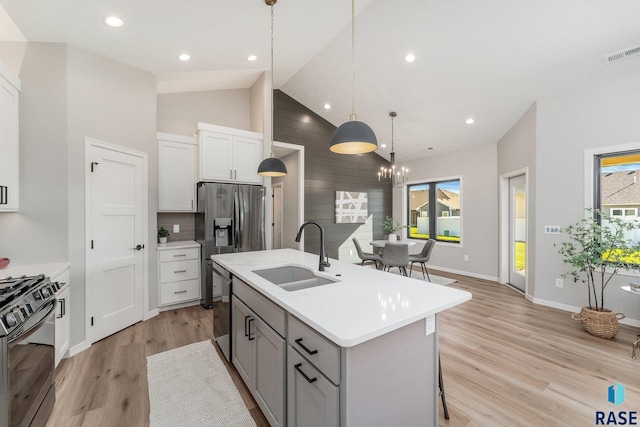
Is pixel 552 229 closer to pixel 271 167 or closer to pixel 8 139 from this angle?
pixel 271 167

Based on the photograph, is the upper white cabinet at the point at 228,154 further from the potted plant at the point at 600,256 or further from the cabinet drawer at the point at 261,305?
the potted plant at the point at 600,256

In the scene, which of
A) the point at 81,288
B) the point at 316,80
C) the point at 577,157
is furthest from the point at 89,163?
the point at 577,157

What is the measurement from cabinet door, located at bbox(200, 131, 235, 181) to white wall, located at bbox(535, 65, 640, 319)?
4557 millimetres

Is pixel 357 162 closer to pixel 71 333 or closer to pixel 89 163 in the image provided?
pixel 89 163

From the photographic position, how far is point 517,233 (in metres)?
4.93

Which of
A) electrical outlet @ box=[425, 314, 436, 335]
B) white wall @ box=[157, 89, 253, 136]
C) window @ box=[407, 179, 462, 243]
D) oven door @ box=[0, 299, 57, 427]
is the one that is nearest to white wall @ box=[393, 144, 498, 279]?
window @ box=[407, 179, 462, 243]

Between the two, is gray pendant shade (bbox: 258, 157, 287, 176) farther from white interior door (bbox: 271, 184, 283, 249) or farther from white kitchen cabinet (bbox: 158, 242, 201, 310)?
white interior door (bbox: 271, 184, 283, 249)

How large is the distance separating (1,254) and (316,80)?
4.72 meters

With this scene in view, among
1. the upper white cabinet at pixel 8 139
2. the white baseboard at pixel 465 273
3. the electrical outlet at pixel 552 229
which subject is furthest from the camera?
the white baseboard at pixel 465 273

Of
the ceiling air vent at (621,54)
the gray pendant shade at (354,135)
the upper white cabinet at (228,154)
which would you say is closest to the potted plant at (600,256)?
the ceiling air vent at (621,54)

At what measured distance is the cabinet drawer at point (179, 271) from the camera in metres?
3.73

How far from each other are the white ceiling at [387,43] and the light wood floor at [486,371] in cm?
302

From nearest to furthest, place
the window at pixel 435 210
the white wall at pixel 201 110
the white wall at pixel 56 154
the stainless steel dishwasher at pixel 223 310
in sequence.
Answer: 1. the stainless steel dishwasher at pixel 223 310
2. the white wall at pixel 56 154
3. the white wall at pixel 201 110
4. the window at pixel 435 210

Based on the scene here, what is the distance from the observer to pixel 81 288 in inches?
Answer: 108
